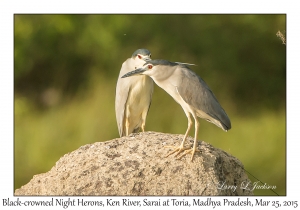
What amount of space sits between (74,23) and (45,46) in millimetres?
950

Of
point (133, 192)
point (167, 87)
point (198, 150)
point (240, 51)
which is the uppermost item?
point (240, 51)

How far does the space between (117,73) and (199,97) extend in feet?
25.9

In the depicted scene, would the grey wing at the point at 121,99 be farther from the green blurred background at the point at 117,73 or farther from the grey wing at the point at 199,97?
the green blurred background at the point at 117,73

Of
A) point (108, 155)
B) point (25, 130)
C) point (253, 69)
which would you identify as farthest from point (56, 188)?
point (253, 69)

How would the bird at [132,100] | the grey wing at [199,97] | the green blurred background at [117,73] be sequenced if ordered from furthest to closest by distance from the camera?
the green blurred background at [117,73], the bird at [132,100], the grey wing at [199,97]

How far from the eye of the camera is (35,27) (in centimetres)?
1595

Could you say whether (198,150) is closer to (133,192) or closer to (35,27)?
(133,192)

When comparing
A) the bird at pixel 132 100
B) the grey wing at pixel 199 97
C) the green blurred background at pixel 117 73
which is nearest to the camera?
the grey wing at pixel 199 97

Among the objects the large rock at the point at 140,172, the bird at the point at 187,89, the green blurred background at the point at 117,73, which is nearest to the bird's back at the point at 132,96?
the bird at the point at 187,89

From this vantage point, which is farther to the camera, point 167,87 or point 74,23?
point 74,23

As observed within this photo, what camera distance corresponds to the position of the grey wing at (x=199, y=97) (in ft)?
20.1

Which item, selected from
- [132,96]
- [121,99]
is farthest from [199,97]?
[121,99]

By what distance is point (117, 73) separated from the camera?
13961 mm

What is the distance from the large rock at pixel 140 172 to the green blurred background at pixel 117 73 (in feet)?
19.9
